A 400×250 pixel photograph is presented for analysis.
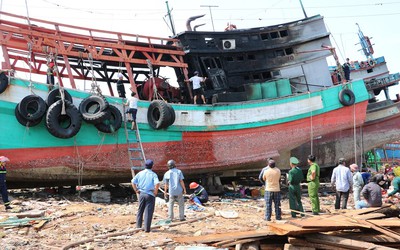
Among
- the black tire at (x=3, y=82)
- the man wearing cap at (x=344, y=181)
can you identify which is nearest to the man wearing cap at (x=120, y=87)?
the black tire at (x=3, y=82)

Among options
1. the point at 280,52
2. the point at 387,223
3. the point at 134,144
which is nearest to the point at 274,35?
the point at 280,52

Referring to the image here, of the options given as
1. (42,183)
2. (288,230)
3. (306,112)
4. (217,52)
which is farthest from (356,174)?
(42,183)

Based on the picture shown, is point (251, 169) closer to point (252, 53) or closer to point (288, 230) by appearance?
point (252, 53)

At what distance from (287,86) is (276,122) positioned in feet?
5.19

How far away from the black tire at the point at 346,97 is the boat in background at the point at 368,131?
1.28 metres

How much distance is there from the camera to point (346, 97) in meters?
15.6

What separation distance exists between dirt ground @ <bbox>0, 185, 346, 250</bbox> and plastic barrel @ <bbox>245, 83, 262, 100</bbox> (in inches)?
176

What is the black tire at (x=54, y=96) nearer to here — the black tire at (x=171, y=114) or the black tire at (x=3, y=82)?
the black tire at (x=3, y=82)

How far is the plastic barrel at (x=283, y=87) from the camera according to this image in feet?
48.2

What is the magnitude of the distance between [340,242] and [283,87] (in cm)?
1027

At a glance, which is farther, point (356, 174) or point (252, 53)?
point (252, 53)

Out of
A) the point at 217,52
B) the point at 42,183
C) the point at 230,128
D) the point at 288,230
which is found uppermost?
the point at 217,52

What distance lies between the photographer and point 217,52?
14.4 m

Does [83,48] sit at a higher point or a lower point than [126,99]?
higher
